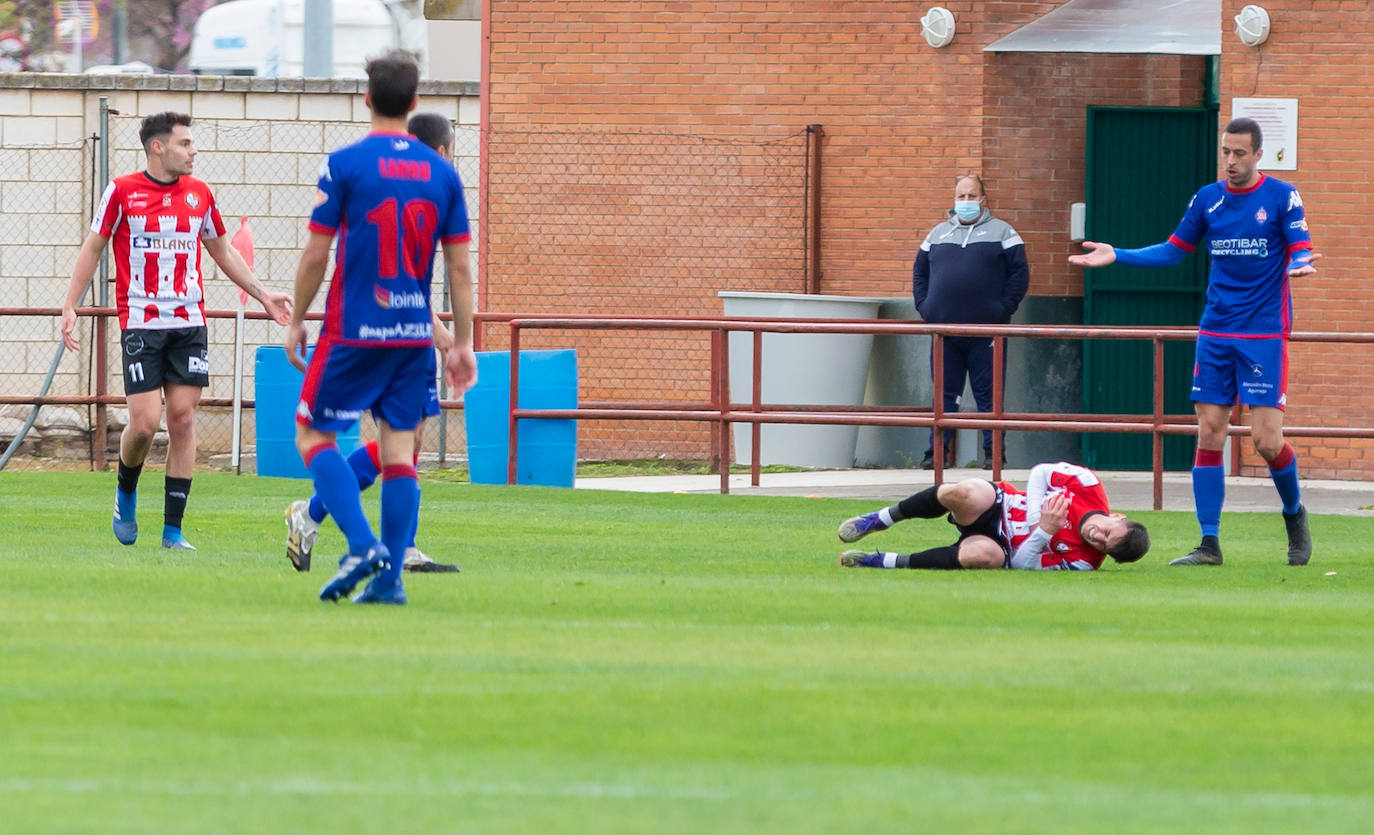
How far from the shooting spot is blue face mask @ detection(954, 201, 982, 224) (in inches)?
707

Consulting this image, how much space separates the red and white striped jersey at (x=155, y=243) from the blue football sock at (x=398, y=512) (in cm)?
293

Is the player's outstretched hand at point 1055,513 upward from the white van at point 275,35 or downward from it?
downward

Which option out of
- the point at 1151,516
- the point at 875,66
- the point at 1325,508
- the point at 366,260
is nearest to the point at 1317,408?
the point at 1325,508

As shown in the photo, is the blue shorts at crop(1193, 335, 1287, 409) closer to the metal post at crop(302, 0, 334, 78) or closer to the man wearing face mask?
the man wearing face mask

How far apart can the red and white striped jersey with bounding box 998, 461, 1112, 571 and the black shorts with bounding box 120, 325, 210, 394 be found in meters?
3.74

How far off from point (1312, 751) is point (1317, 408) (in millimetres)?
11828

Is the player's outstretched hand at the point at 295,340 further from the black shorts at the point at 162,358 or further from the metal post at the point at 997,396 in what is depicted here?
the metal post at the point at 997,396

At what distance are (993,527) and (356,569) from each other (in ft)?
11.6

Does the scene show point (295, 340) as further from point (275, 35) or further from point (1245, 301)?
point (275, 35)

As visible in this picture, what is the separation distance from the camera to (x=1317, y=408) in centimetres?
1723

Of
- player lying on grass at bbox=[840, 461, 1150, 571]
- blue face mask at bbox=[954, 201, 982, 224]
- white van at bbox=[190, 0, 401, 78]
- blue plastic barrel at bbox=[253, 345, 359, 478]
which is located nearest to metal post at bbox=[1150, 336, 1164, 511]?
blue face mask at bbox=[954, 201, 982, 224]

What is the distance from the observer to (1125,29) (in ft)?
60.1

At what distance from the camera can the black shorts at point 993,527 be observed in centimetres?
1059

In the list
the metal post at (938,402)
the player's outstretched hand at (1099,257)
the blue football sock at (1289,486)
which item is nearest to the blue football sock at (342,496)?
the player's outstretched hand at (1099,257)
